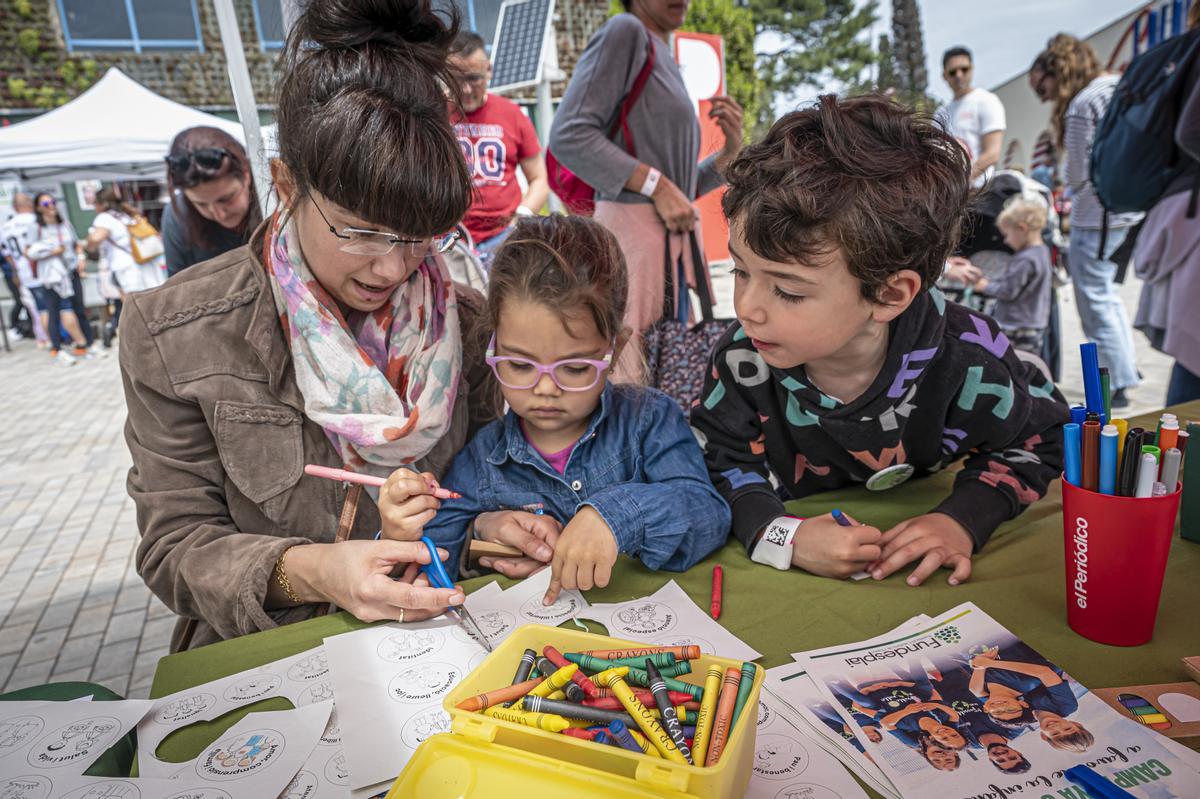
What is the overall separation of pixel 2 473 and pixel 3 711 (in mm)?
4784

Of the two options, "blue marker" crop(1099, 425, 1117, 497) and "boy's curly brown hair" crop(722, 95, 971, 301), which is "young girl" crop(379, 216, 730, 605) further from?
"blue marker" crop(1099, 425, 1117, 497)

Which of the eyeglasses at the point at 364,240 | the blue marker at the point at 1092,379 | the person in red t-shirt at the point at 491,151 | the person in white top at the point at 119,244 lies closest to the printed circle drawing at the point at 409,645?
the eyeglasses at the point at 364,240

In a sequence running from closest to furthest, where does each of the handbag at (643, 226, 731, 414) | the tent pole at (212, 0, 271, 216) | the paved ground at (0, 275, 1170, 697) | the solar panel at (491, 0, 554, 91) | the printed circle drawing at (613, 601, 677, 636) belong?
the printed circle drawing at (613, 601, 677, 636), the handbag at (643, 226, 731, 414), the tent pole at (212, 0, 271, 216), the paved ground at (0, 275, 1170, 697), the solar panel at (491, 0, 554, 91)

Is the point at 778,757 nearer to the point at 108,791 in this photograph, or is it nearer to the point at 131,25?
the point at 108,791

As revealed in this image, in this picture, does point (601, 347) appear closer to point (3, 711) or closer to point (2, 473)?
point (3, 711)

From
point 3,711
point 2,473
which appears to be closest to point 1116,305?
point 3,711

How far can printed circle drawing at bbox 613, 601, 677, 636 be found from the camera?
1021mm

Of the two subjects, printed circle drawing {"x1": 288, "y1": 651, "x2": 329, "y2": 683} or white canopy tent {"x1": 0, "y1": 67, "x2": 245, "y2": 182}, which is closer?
printed circle drawing {"x1": 288, "y1": 651, "x2": 329, "y2": 683}

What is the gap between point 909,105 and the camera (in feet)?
4.28

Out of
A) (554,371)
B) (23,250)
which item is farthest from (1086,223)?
(23,250)

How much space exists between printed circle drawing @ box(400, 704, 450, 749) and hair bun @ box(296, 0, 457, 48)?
3.28 ft

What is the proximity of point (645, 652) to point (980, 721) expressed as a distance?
371 millimetres

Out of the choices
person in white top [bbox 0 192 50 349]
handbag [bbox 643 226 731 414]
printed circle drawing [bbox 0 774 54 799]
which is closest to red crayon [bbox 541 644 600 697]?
printed circle drawing [bbox 0 774 54 799]

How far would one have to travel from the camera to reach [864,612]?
102cm
